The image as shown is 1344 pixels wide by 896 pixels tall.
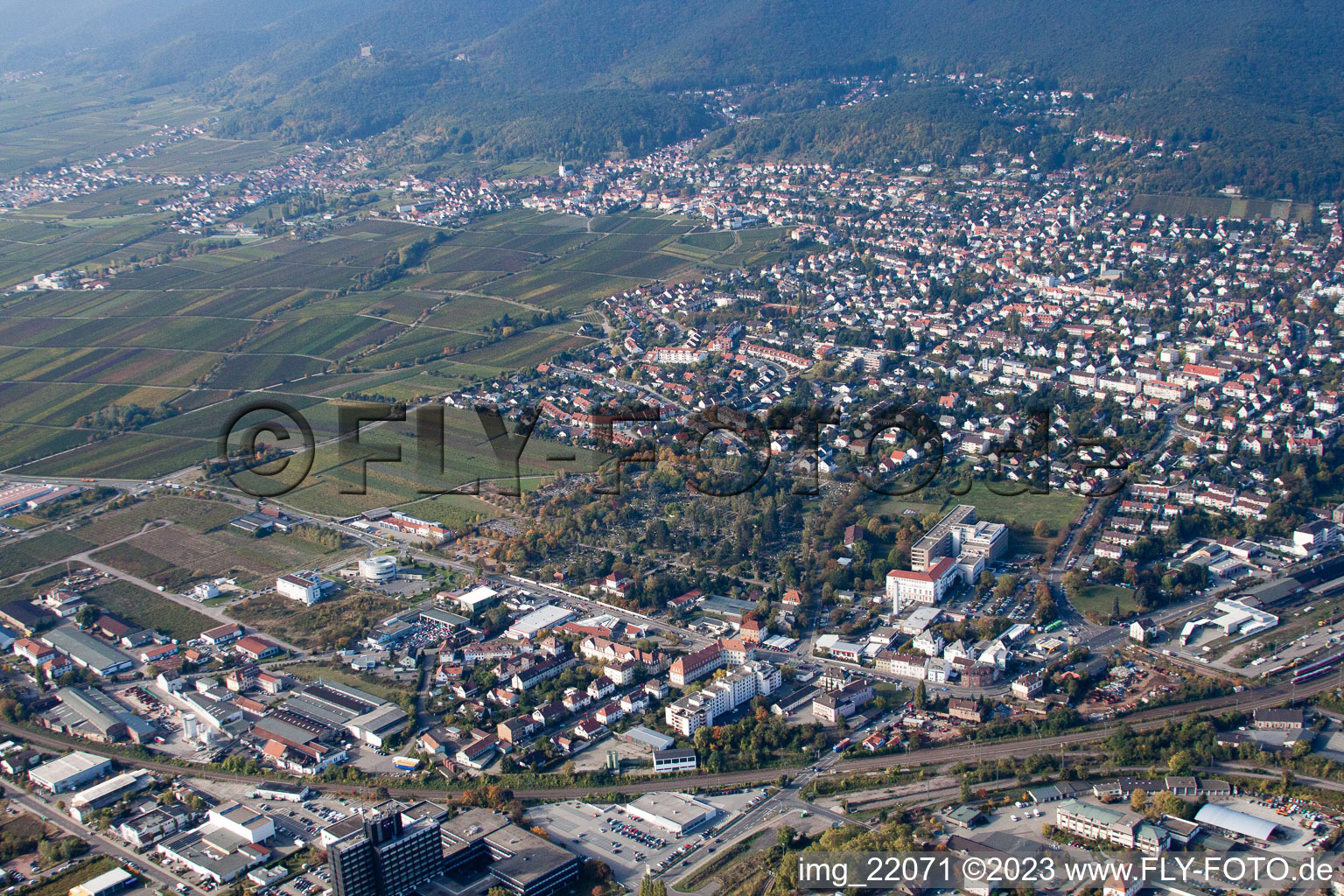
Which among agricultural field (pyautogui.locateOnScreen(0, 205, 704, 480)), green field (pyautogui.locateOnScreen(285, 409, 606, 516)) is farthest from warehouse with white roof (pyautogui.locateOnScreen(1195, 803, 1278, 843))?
agricultural field (pyautogui.locateOnScreen(0, 205, 704, 480))

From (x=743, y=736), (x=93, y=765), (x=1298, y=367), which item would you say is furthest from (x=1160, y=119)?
(x=93, y=765)

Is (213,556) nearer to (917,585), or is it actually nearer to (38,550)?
(38,550)

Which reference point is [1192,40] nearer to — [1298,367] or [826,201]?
[826,201]

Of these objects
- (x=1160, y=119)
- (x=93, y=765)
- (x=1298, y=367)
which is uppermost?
(x=1160, y=119)

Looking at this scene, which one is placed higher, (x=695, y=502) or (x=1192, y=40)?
(x=1192, y=40)

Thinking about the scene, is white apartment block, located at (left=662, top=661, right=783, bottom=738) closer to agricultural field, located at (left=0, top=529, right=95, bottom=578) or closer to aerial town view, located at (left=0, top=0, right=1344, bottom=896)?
aerial town view, located at (left=0, top=0, right=1344, bottom=896)

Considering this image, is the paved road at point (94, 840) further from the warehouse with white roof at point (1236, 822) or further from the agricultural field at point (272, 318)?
the warehouse with white roof at point (1236, 822)

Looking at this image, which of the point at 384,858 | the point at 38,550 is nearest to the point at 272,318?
the point at 38,550
